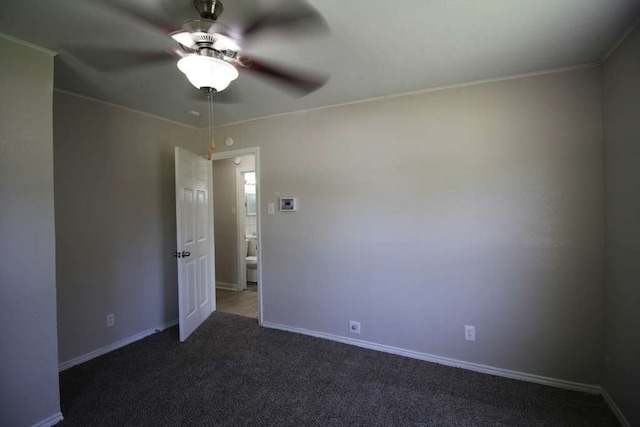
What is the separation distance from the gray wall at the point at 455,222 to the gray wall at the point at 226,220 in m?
1.87

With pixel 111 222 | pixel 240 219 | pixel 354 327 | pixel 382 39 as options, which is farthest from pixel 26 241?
pixel 240 219

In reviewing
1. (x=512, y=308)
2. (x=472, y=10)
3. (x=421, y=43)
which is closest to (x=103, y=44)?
(x=421, y=43)

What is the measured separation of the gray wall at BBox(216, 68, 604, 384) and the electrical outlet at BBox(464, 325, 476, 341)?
4cm

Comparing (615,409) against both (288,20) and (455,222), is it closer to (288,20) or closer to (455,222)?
(455,222)

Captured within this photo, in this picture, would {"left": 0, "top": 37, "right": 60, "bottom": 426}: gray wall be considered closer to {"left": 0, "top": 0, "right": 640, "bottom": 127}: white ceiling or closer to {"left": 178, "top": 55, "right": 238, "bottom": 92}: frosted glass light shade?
{"left": 0, "top": 0, "right": 640, "bottom": 127}: white ceiling

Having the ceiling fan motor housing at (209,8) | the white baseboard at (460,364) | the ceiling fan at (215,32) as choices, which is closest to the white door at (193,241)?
the white baseboard at (460,364)

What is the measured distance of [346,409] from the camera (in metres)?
2.08

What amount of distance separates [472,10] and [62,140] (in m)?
3.20

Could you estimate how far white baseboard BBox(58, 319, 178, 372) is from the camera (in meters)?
2.63

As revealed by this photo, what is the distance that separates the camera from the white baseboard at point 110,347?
2.63m

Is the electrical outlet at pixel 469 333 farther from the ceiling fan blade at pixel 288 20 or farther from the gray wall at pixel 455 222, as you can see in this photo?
the ceiling fan blade at pixel 288 20

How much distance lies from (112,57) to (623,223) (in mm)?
3459

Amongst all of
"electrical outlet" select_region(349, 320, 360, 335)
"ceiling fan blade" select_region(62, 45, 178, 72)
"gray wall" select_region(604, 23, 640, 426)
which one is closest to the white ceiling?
"ceiling fan blade" select_region(62, 45, 178, 72)

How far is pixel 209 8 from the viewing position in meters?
1.47
